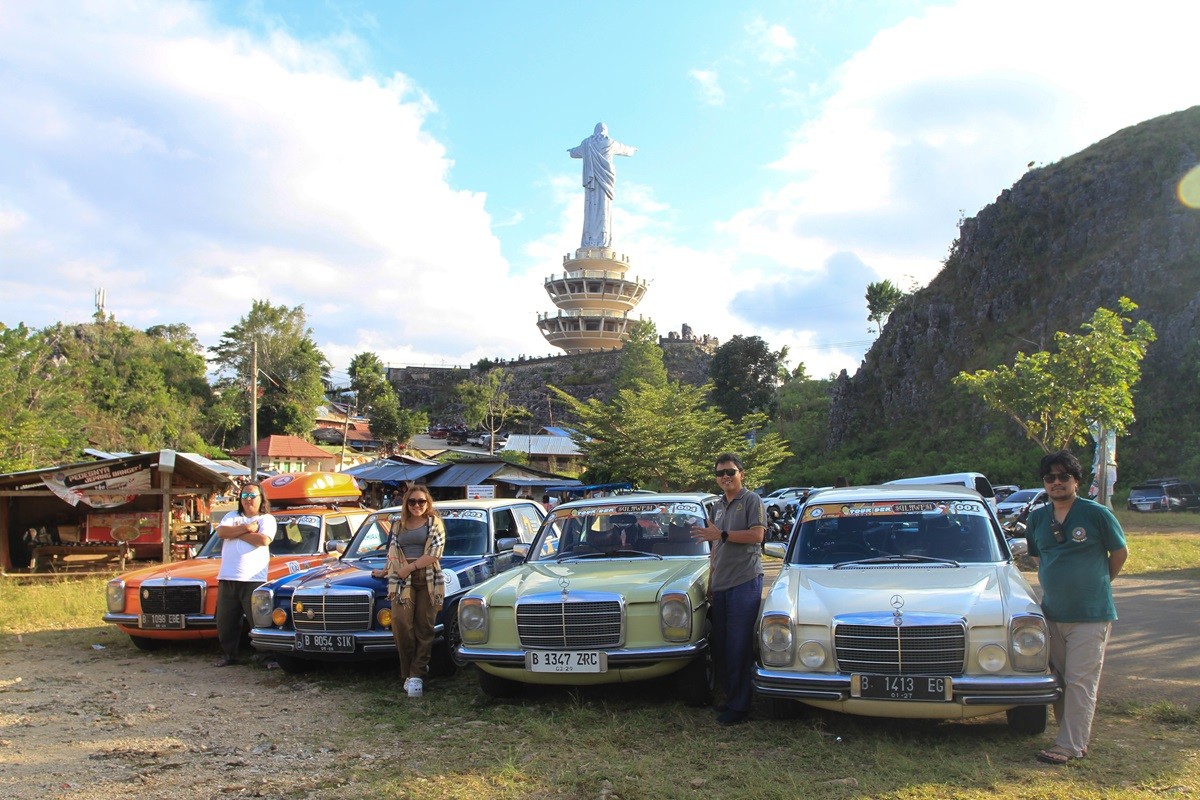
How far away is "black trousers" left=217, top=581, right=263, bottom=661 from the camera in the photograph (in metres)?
8.13

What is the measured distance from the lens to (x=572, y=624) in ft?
19.7

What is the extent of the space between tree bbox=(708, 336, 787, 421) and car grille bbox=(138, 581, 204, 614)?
48.9m

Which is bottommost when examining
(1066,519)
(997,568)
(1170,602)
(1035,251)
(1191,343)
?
(1170,602)

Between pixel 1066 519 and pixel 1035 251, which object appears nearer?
pixel 1066 519

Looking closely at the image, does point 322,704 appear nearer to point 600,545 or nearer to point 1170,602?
point 600,545

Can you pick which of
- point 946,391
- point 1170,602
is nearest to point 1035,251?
point 946,391

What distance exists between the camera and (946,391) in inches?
1738

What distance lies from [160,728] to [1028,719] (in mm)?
5774

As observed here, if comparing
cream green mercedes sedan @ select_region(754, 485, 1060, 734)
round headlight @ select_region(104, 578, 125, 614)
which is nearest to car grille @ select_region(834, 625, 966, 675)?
cream green mercedes sedan @ select_region(754, 485, 1060, 734)

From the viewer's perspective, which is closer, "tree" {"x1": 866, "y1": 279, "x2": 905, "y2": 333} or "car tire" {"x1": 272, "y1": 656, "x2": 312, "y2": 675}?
"car tire" {"x1": 272, "y1": 656, "x2": 312, "y2": 675}

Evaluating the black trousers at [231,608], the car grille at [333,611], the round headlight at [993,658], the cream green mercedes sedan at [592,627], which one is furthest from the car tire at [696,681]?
the black trousers at [231,608]

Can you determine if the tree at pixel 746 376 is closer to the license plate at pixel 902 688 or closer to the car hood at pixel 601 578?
the car hood at pixel 601 578

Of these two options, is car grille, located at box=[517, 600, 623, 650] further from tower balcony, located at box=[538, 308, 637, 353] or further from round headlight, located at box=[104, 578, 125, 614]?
tower balcony, located at box=[538, 308, 637, 353]

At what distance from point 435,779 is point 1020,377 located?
69.8 feet
